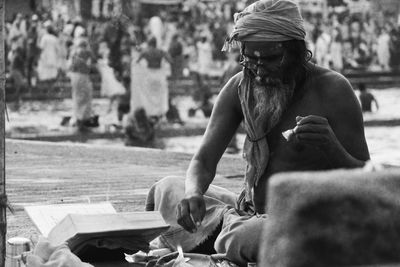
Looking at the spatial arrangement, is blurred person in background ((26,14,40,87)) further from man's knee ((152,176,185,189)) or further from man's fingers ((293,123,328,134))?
man's fingers ((293,123,328,134))

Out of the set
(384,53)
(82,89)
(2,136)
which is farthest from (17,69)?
(2,136)

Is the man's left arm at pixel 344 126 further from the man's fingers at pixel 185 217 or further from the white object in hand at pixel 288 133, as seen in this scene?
the man's fingers at pixel 185 217

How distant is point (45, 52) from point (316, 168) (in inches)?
815

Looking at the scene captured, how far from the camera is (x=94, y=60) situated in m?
21.6

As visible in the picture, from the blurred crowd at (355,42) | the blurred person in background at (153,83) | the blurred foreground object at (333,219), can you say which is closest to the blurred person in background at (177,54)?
the blurred crowd at (355,42)

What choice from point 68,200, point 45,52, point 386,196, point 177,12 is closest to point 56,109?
point 45,52

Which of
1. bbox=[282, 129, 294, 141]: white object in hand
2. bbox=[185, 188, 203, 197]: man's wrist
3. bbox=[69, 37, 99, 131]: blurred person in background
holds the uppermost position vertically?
bbox=[282, 129, 294, 141]: white object in hand

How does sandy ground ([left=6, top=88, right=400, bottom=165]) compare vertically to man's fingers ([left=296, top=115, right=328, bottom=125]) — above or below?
below

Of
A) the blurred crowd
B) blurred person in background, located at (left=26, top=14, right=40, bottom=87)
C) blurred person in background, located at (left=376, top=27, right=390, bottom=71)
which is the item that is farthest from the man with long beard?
blurred person in background, located at (left=376, top=27, right=390, bottom=71)

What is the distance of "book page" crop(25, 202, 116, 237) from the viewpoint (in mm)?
4969

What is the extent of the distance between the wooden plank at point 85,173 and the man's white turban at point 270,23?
2.24 m

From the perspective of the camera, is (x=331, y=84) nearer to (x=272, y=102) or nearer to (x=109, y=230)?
(x=272, y=102)

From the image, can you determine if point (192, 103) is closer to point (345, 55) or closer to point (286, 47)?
point (345, 55)

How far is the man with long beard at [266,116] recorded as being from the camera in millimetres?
4270
